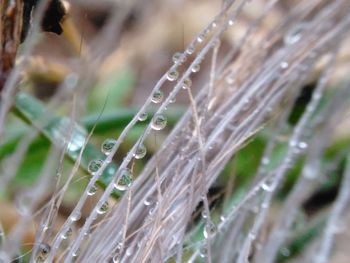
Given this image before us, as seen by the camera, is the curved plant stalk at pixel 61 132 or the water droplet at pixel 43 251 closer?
the water droplet at pixel 43 251

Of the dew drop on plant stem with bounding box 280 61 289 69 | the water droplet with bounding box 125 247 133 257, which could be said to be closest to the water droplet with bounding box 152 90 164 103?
the water droplet with bounding box 125 247 133 257

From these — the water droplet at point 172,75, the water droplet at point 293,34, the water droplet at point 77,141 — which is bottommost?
the water droplet at point 77,141

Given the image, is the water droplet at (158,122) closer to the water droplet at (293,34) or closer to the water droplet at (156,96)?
the water droplet at (156,96)

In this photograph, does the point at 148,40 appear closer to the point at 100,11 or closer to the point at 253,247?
the point at 100,11

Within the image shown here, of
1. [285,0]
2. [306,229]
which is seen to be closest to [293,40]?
[306,229]

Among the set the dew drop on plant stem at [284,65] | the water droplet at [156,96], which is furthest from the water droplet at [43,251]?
the dew drop on plant stem at [284,65]
